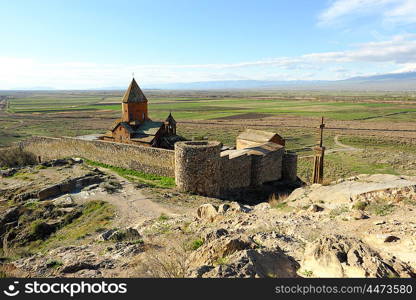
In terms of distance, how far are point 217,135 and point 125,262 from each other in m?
36.3

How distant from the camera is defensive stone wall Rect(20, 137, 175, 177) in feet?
60.8

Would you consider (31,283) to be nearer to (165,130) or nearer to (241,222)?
(241,222)

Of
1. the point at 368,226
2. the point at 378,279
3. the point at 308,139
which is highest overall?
the point at 378,279

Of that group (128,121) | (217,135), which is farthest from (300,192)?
(217,135)

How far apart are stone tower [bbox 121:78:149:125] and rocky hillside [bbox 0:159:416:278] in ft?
26.0

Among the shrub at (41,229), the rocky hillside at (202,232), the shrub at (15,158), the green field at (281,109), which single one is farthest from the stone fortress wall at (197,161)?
the green field at (281,109)

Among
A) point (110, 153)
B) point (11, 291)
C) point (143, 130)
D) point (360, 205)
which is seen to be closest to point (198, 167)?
point (360, 205)

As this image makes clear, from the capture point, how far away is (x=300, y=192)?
39.7 ft

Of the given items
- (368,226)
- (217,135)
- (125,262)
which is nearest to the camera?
(125,262)

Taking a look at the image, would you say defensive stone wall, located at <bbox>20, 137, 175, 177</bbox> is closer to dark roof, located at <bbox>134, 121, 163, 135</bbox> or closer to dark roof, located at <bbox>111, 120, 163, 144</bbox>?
dark roof, located at <bbox>111, 120, 163, 144</bbox>

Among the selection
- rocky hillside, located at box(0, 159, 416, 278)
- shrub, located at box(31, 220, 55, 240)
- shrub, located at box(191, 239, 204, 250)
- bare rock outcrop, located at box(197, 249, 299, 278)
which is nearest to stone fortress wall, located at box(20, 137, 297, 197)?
rocky hillside, located at box(0, 159, 416, 278)
